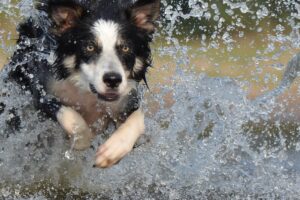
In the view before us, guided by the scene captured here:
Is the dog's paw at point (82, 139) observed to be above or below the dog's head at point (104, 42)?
below

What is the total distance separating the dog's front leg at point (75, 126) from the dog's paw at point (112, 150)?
0.39 m

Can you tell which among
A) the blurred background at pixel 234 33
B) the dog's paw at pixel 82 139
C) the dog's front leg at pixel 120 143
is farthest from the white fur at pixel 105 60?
the blurred background at pixel 234 33

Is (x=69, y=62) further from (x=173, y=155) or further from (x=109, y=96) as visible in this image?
(x=173, y=155)

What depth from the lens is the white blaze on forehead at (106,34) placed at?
5.05 m

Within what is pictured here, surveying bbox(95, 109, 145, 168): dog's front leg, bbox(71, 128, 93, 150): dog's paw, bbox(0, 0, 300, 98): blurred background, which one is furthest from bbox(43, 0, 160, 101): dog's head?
bbox(0, 0, 300, 98): blurred background

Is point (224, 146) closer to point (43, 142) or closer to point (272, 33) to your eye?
point (43, 142)

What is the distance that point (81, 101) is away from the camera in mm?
5504

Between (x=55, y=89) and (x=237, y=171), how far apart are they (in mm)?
1820

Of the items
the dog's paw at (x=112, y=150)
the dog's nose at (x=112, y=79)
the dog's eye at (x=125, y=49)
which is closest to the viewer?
the dog's paw at (x=112, y=150)

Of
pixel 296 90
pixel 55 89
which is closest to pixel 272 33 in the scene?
pixel 296 90

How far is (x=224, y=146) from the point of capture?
21.2 feet

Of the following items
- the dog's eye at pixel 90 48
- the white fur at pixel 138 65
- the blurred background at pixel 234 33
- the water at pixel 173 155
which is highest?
the dog's eye at pixel 90 48

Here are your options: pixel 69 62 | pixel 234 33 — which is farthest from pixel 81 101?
pixel 234 33

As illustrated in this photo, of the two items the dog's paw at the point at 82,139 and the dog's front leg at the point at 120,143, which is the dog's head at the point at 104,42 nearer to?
the dog's front leg at the point at 120,143
